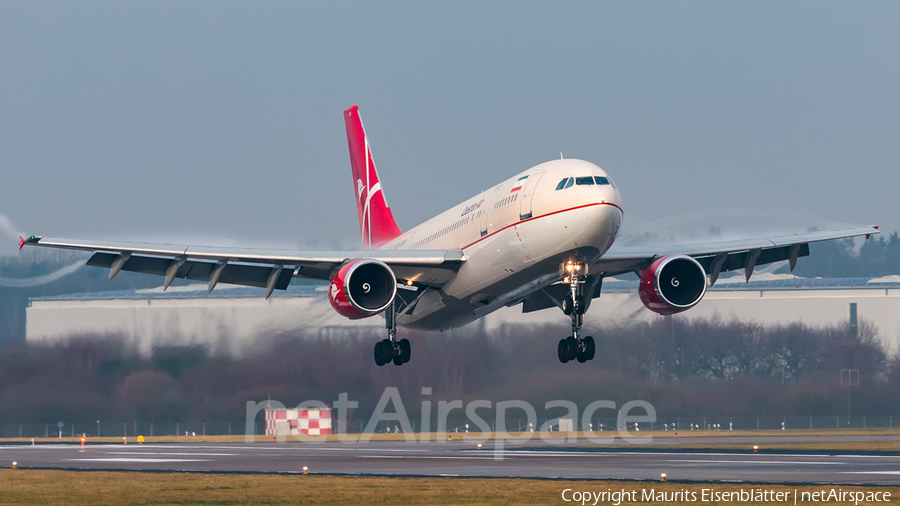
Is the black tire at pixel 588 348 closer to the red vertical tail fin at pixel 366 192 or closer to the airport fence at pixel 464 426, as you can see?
the red vertical tail fin at pixel 366 192

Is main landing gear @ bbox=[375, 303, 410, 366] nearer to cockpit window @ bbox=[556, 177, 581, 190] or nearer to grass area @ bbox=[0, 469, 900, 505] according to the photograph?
grass area @ bbox=[0, 469, 900, 505]

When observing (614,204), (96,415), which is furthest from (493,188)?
(96,415)

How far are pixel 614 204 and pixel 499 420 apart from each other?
29323 millimetres

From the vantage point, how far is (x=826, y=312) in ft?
214

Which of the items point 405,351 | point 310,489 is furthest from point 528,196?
point 310,489

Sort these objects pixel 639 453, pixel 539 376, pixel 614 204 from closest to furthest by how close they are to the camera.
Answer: pixel 614 204, pixel 639 453, pixel 539 376

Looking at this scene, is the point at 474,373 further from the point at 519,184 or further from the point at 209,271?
the point at 519,184

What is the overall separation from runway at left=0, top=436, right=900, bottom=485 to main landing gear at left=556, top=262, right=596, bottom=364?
3724mm

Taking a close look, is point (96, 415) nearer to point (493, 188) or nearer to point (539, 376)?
point (539, 376)

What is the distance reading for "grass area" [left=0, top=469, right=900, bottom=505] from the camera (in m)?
30.3

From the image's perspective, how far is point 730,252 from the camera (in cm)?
4166

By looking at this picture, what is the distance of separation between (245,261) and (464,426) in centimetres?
2672

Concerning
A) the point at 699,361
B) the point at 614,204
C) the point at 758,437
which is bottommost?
the point at 758,437

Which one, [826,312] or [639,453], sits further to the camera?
[826,312]
